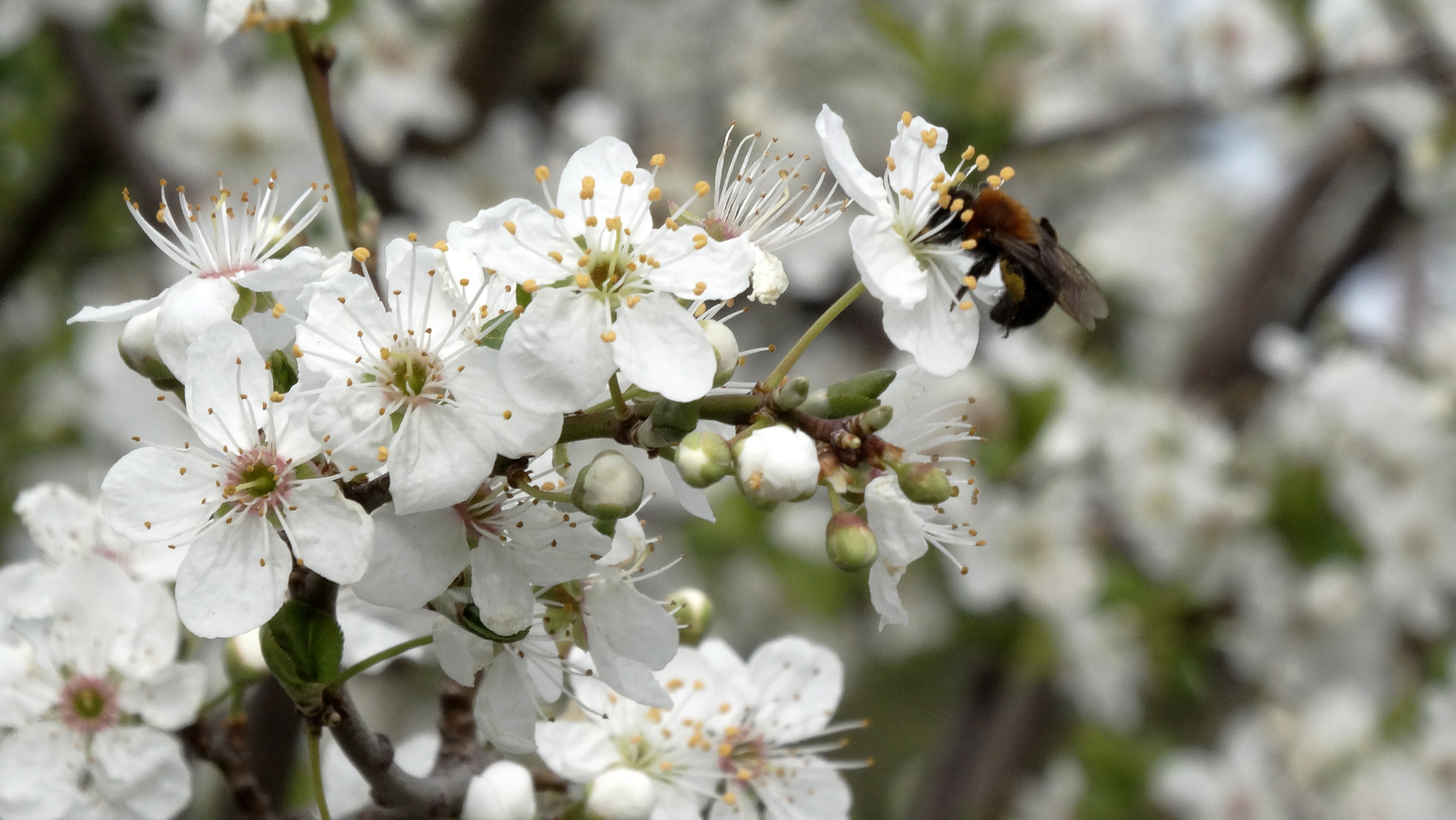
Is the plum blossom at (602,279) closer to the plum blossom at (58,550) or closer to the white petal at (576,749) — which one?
the white petal at (576,749)

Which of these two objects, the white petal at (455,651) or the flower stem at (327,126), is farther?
the flower stem at (327,126)

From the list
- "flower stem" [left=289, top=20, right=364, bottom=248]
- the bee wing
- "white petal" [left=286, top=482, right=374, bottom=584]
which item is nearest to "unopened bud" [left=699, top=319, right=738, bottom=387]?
"white petal" [left=286, top=482, right=374, bottom=584]

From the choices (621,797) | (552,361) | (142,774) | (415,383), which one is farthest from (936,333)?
(142,774)

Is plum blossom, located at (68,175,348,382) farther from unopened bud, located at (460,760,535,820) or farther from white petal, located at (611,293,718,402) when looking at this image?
unopened bud, located at (460,760,535,820)

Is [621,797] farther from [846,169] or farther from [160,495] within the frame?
[846,169]

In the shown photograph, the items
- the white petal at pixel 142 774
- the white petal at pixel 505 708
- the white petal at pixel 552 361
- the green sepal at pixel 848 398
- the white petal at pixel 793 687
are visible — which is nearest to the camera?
the white petal at pixel 552 361

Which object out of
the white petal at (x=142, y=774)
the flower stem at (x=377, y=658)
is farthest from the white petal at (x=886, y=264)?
the white petal at (x=142, y=774)
